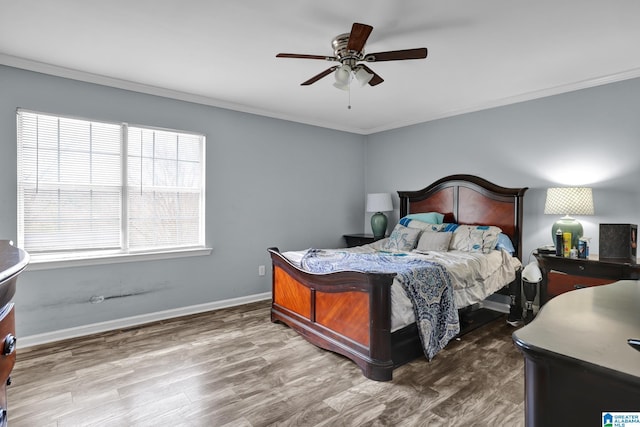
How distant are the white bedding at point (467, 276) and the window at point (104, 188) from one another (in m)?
1.49

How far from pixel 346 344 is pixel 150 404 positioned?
1406mm

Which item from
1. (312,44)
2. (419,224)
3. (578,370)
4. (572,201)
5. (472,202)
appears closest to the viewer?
(578,370)

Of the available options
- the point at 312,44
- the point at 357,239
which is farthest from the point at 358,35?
the point at 357,239

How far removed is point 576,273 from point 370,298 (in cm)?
205

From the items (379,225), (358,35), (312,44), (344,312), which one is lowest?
(344,312)

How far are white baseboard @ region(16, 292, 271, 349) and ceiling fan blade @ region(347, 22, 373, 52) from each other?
3.22 metres

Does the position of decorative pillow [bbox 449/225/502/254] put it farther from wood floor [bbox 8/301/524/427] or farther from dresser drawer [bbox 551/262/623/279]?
wood floor [bbox 8/301/524/427]

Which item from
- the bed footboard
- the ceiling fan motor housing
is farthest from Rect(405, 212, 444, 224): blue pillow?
the ceiling fan motor housing

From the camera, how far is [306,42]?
2609mm

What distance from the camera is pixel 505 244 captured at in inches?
147

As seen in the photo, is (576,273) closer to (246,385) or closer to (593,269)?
(593,269)

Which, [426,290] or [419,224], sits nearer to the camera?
[426,290]

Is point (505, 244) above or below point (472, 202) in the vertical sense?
below

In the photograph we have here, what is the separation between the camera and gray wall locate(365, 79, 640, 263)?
3.20 metres
